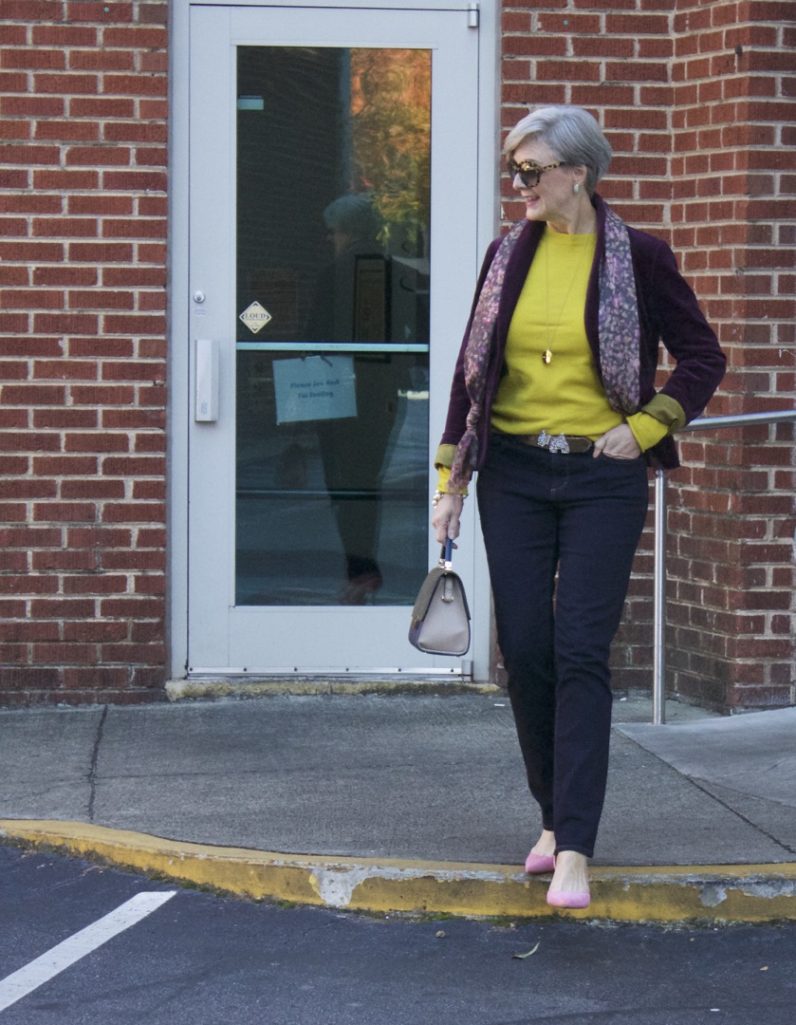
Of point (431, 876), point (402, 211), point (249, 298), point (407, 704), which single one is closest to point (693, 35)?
point (402, 211)

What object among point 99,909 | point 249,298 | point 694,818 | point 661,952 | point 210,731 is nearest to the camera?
point 661,952

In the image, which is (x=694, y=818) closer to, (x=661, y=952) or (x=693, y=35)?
(x=661, y=952)

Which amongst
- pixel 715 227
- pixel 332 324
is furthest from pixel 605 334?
pixel 332 324

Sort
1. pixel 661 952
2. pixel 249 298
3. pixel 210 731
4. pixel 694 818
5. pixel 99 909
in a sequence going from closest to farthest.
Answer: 1. pixel 661 952
2. pixel 99 909
3. pixel 694 818
4. pixel 210 731
5. pixel 249 298

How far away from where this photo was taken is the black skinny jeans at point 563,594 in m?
4.55

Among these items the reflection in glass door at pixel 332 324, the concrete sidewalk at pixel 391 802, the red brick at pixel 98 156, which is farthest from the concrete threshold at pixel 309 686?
the red brick at pixel 98 156

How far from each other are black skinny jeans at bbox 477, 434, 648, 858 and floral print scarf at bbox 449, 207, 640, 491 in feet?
0.26

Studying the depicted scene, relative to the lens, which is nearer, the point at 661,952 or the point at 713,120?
the point at 661,952

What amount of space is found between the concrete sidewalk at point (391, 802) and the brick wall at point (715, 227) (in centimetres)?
31

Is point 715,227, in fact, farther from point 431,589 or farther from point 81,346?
point 431,589

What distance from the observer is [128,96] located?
6.97m

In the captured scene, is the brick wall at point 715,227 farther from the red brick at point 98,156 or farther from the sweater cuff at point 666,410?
the sweater cuff at point 666,410

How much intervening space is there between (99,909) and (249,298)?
9.58 feet

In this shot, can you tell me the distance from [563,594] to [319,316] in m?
2.80
